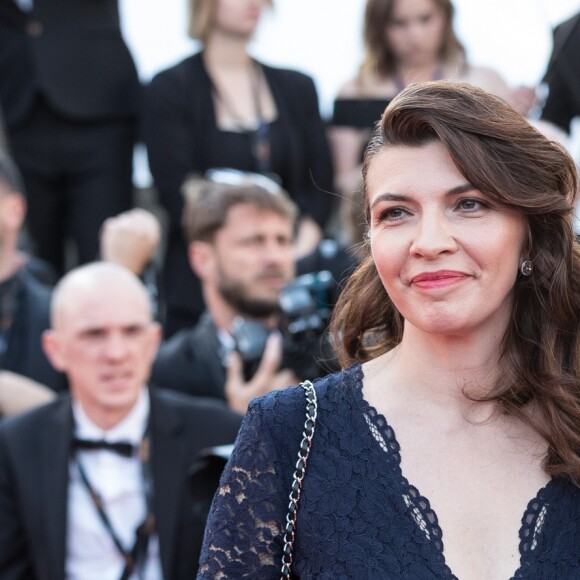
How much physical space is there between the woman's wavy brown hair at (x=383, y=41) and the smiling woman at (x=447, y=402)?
3342 millimetres

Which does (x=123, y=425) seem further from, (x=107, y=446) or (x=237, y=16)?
(x=237, y=16)

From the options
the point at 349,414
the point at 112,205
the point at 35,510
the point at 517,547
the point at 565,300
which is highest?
the point at 565,300

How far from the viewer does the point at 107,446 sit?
4.39 metres

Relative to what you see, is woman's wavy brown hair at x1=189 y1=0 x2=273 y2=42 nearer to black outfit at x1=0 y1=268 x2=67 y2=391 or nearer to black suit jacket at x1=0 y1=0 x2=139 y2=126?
black suit jacket at x1=0 y1=0 x2=139 y2=126

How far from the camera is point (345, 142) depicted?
600 centimetres

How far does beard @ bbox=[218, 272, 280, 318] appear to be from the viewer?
530 centimetres

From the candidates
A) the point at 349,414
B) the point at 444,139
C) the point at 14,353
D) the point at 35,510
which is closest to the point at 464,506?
the point at 349,414

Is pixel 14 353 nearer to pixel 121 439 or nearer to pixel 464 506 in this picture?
pixel 121 439

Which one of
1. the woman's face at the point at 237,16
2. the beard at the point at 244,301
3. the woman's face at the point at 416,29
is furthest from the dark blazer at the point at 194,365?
the woman's face at the point at 416,29

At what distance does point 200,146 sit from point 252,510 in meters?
3.64

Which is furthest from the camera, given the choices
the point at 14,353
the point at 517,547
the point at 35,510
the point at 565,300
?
the point at 14,353

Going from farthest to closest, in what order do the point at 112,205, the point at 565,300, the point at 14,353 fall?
the point at 112,205, the point at 14,353, the point at 565,300

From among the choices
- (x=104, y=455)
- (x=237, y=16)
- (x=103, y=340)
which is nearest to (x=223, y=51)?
(x=237, y=16)

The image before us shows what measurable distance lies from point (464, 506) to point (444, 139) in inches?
25.1
